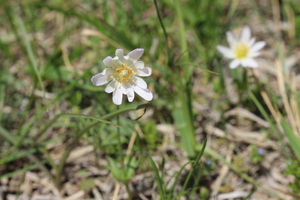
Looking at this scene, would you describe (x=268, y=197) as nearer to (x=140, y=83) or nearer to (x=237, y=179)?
(x=237, y=179)

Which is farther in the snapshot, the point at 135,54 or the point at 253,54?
the point at 253,54

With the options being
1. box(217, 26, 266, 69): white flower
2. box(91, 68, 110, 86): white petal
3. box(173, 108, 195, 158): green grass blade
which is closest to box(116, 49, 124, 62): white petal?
box(91, 68, 110, 86): white petal

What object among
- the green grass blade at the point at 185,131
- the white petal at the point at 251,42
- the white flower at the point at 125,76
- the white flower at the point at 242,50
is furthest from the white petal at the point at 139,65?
the white petal at the point at 251,42

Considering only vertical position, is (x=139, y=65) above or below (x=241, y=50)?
below

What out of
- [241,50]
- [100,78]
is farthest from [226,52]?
[100,78]

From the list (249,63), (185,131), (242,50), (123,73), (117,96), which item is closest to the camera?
(117,96)

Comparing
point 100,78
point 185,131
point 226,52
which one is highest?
point 226,52

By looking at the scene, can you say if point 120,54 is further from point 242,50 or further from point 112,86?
point 242,50
